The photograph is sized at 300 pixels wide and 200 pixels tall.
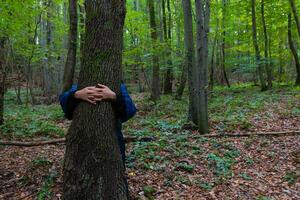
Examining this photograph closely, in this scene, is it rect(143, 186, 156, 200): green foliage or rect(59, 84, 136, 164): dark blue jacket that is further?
rect(143, 186, 156, 200): green foliage

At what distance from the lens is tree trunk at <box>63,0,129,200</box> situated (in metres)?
3.61

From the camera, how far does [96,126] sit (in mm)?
3607

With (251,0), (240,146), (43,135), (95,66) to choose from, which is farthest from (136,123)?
(251,0)

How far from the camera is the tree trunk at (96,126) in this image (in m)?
3.61

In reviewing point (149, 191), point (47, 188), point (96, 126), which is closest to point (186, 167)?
point (149, 191)

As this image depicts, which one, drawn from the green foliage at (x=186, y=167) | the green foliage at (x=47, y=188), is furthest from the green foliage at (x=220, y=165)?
the green foliage at (x=47, y=188)

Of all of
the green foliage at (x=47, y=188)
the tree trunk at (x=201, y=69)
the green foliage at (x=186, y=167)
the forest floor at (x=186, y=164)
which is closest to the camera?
the green foliage at (x=47, y=188)

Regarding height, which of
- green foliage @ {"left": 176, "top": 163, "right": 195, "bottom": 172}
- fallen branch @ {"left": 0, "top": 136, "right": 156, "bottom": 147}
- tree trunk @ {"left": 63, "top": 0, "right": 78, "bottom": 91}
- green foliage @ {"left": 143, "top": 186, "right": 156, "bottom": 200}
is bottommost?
green foliage @ {"left": 143, "top": 186, "right": 156, "bottom": 200}

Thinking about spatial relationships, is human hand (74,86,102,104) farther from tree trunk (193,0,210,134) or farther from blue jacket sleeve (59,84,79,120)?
tree trunk (193,0,210,134)

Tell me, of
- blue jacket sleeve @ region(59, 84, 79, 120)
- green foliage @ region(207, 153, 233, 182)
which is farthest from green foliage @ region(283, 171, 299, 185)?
blue jacket sleeve @ region(59, 84, 79, 120)

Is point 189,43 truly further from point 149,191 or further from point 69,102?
point 69,102

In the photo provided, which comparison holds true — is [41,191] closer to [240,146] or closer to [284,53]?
[240,146]

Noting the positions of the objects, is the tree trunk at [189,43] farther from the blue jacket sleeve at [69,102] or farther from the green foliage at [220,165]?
the blue jacket sleeve at [69,102]

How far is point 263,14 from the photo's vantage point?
19.2 m
